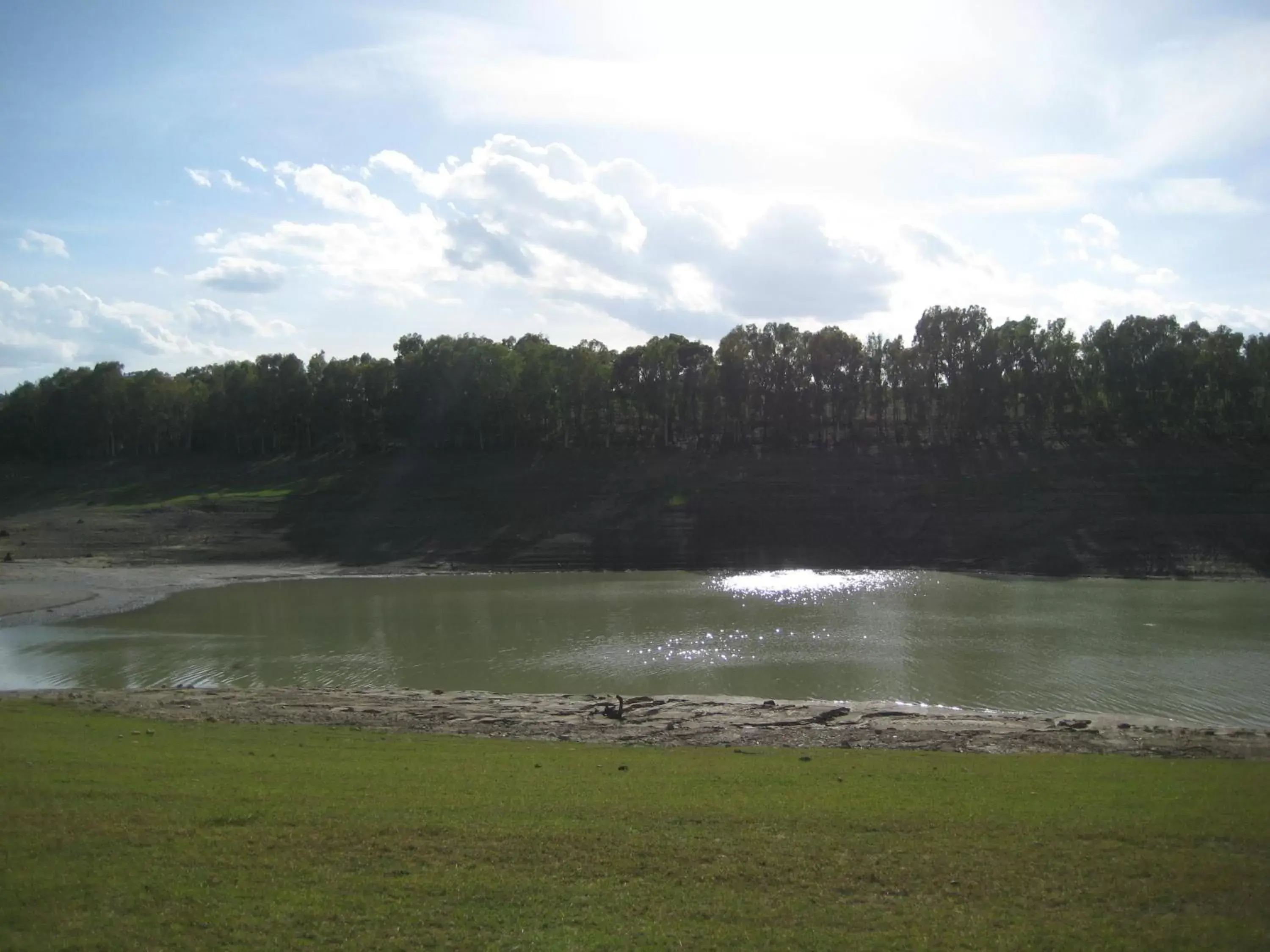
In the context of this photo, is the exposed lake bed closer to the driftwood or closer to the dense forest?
the driftwood

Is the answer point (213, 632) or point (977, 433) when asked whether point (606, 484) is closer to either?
point (977, 433)

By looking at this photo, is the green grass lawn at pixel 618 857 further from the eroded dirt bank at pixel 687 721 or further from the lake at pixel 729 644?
the lake at pixel 729 644

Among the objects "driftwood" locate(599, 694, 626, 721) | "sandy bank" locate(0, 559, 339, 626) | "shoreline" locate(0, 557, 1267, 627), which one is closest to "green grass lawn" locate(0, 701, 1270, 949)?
"driftwood" locate(599, 694, 626, 721)

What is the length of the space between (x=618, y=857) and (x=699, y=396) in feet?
327

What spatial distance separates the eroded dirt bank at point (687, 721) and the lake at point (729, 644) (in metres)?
2.58

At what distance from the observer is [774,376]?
109 metres

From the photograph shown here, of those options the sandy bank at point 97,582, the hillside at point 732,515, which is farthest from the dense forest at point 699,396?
the sandy bank at point 97,582

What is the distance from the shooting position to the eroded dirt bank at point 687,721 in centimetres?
2144

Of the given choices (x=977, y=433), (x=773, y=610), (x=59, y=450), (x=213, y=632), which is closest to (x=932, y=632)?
(x=773, y=610)

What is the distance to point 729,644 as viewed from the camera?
128 feet

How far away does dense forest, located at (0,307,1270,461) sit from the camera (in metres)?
99.9

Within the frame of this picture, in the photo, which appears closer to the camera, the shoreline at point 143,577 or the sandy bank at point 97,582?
the sandy bank at point 97,582

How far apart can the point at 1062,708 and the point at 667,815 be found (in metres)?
18.5

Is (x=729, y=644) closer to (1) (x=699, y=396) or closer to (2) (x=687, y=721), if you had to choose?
(2) (x=687, y=721)
